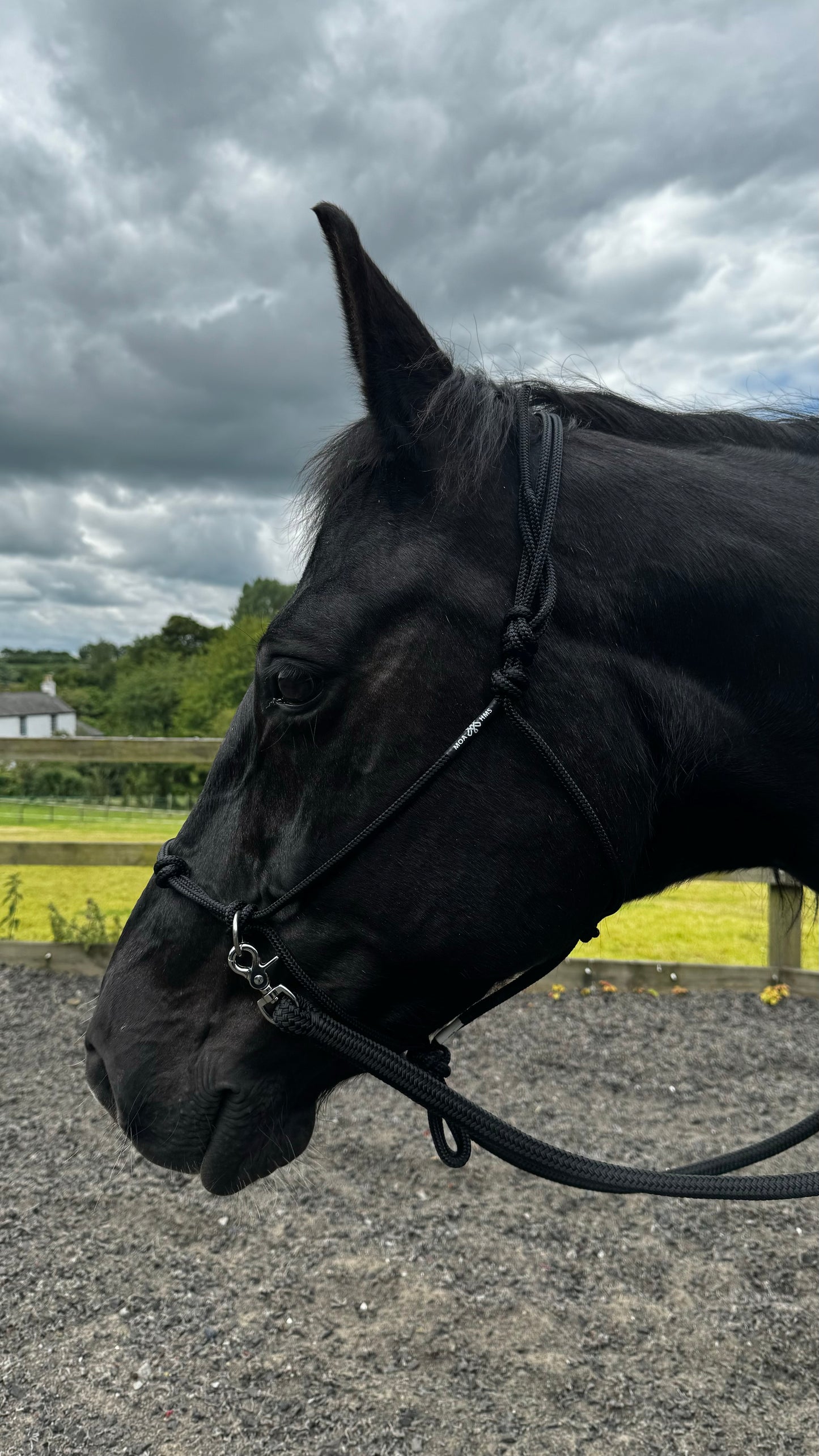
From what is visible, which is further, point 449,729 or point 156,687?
point 156,687

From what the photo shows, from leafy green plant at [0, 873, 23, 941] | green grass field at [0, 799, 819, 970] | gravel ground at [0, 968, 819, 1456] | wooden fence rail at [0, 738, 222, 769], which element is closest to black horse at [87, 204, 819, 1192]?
gravel ground at [0, 968, 819, 1456]

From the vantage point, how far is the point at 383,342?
1580 mm

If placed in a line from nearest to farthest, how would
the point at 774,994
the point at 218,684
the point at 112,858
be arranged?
the point at 774,994, the point at 112,858, the point at 218,684

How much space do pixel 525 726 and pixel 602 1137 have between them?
381 centimetres

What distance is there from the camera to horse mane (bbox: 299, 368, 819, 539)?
63.6 inches

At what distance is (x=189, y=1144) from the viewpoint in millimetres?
1693

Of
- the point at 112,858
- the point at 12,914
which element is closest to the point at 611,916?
the point at 112,858

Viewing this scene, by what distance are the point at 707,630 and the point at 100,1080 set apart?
62.7 inches

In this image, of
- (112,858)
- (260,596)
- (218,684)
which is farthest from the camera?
(260,596)

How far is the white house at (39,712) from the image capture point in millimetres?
73062

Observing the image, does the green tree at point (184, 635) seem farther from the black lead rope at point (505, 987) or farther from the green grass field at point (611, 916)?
the black lead rope at point (505, 987)

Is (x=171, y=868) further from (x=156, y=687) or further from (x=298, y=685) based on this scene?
(x=156, y=687)

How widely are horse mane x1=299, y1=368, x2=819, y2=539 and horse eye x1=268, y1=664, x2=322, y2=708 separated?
1.25 feet

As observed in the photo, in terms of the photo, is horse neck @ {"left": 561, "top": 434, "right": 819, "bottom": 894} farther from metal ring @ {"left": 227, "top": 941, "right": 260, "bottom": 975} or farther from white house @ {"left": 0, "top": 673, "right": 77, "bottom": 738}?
white house @ {"left": 0, "top": 673, "right": 77, "bottom": 738}
